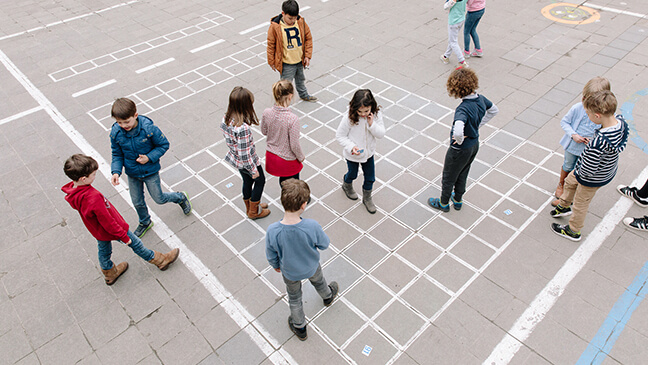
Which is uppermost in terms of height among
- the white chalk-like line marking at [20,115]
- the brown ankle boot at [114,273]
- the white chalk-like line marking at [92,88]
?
the brown ankle boot at [114,273]

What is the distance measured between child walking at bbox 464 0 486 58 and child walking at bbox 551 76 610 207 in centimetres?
399

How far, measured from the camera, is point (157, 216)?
16.7 ft

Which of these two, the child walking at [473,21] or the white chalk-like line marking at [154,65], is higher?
the child walking at [473,21]

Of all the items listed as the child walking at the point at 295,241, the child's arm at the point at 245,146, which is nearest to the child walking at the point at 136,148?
the child's arm at the point at 245,146

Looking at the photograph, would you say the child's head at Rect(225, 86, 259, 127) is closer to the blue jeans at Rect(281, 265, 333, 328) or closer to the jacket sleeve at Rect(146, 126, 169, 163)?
the jacket sleeve at Rect(146, 126, 169, 163)

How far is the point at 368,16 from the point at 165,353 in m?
8.96

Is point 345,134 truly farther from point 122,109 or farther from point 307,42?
point 307,42

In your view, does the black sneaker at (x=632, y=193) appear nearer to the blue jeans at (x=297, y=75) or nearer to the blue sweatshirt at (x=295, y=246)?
the blue sweatshirt at (x=295, y=246)

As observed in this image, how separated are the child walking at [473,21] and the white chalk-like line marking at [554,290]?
171 inches

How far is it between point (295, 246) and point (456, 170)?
2296mm

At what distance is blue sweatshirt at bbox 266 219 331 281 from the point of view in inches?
117

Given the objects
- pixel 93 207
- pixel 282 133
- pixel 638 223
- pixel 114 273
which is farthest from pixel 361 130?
pixel 638 223

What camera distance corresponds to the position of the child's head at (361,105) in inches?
158

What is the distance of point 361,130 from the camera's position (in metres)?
4.29
